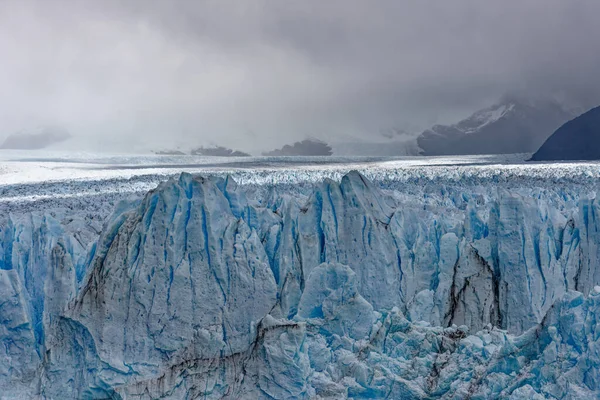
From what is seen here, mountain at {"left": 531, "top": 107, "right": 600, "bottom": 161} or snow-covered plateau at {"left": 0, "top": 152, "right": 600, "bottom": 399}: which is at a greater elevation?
mountain at {"left": 531, "top": 107, "right": 600, "bottom": 161}

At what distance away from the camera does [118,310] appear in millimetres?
6820

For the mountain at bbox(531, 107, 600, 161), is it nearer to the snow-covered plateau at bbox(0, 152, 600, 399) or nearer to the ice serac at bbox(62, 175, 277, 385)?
the snow-covered plateau at bbox(0, 152, 600, 399)

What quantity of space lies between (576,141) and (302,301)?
26.1 metres

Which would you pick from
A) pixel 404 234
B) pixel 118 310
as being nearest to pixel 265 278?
pixel 118 310

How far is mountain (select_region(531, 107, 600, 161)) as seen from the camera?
93.7 ft

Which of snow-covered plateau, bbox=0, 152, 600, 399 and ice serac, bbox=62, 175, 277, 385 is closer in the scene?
snow-covered plateau, bbox=0, 152, 600, 399

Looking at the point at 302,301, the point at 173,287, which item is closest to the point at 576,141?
the point at 302,301

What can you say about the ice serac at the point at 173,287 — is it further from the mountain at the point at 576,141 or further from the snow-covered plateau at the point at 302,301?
the mountain at the point at 576,141

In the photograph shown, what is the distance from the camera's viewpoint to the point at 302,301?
7090mm

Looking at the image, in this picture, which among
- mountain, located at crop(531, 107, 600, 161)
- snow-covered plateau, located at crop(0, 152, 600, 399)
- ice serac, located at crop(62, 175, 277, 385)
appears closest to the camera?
snow-covered plateau, located at crop(0, 152, 600, 399)

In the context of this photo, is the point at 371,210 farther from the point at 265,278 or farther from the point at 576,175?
the point at 576,175

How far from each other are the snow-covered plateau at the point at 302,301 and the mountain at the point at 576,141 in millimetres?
21945

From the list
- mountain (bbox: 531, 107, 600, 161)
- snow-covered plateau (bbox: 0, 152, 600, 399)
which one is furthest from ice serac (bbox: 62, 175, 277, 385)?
mountain (bbox: 531, 107, 600, 161)

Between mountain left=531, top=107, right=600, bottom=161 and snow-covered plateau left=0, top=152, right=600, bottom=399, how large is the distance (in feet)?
72.0
